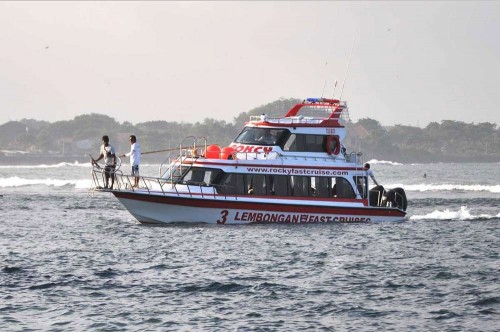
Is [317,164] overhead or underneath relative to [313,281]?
overhead

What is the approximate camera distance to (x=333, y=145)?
37000 millimetres

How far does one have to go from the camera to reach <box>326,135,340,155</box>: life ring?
36.8 meters

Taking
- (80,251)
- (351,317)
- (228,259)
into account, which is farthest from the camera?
(80,251)

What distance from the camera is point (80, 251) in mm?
28844

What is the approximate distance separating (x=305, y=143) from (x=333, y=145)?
1182 millimetres

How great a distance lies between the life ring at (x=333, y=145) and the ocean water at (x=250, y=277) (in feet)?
10.3

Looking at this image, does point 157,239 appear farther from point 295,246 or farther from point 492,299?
point 492,299

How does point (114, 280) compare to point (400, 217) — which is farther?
point (400, 217)

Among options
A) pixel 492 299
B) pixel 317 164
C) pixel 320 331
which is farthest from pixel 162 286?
pixel 317 164

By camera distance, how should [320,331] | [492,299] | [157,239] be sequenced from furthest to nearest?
[157,239] < [492,299] < [320,331]

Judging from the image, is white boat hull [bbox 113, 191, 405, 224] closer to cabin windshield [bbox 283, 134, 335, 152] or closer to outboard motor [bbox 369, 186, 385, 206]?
cabin windshield [bbox 283, 134, 335, 152]

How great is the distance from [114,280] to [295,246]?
8.11m

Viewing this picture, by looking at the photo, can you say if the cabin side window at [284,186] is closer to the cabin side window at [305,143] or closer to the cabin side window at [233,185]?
the cabin side window at [233,185]

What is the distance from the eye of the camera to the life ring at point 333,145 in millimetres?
36781
